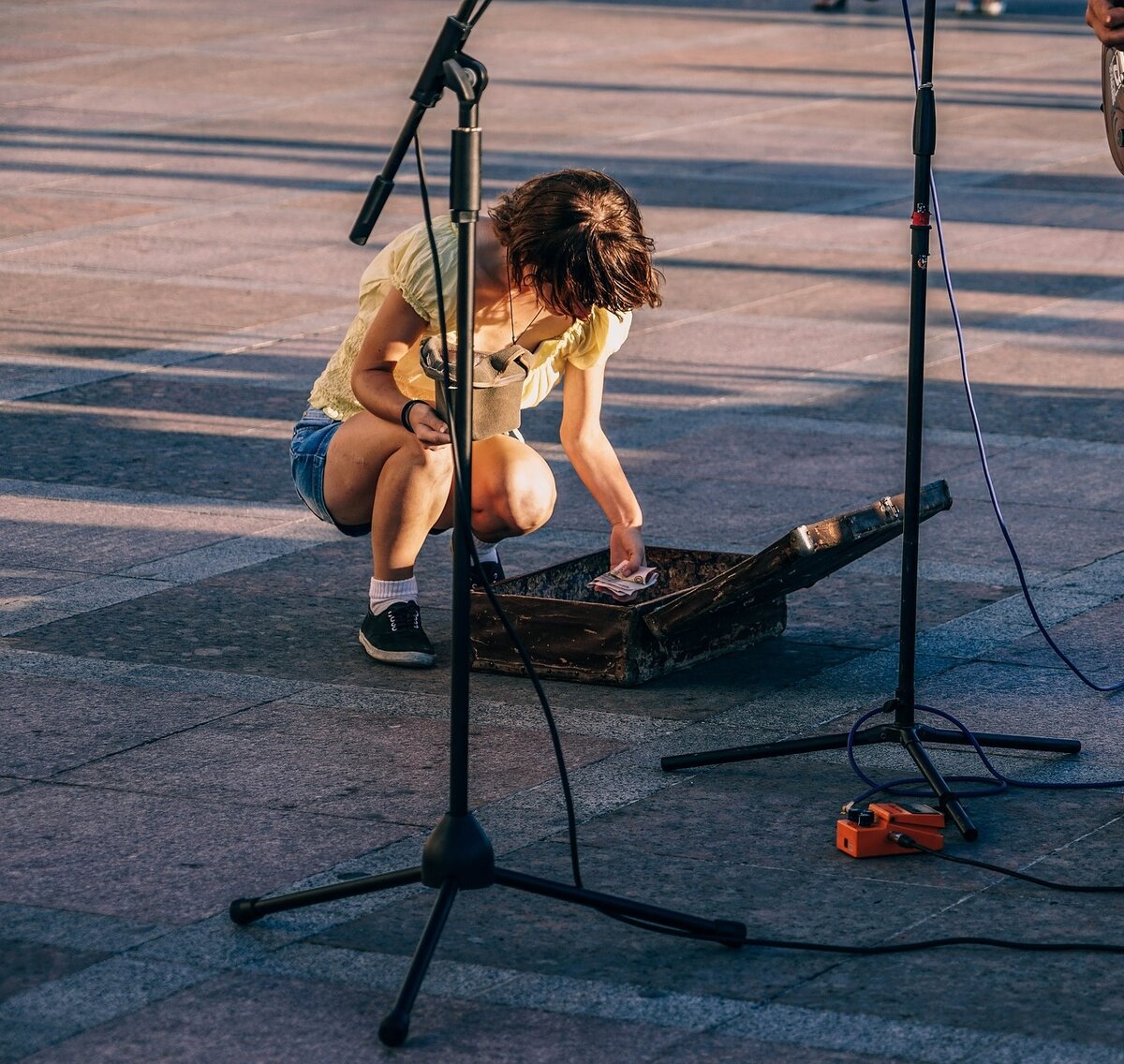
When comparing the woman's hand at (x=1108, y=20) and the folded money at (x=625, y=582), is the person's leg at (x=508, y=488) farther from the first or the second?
the woman's hand at (x=1108, y=20)

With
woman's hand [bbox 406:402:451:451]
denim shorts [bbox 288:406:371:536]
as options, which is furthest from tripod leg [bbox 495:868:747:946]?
denim shorts [bbox 288:406:371:536]

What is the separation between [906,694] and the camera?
4.39 meters

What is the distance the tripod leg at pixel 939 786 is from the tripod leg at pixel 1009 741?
7 cm

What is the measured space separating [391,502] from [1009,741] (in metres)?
1.60

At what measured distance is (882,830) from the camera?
158 inches

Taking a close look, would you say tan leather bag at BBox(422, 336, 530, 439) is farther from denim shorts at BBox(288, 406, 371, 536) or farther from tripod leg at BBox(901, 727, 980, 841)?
tripod leg at BBox(901, 727, 980, 841)

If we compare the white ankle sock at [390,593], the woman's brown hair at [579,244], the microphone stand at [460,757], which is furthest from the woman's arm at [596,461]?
the microphone stand at [460,757]

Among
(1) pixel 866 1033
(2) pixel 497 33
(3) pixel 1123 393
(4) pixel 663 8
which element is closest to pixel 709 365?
(3) pixel 1123 393

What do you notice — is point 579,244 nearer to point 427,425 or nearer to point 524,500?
point 427,425

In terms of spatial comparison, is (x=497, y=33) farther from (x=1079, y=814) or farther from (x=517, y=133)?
(x=1079, y=814)

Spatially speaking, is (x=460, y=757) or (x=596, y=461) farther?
(x=596, y=461)

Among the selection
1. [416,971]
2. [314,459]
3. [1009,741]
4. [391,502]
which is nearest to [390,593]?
[391,502]

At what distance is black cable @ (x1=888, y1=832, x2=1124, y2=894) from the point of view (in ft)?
12.6

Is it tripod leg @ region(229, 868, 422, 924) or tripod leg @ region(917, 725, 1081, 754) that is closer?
tripod leg @ region(229, 868, 422, 924)
